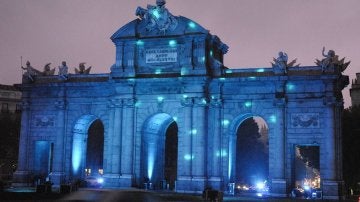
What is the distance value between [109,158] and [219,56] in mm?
13347

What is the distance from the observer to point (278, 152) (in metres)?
43.1

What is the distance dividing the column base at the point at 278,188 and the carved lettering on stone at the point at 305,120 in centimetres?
450

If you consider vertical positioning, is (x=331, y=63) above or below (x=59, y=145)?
above

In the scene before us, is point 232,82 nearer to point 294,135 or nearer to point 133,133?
point 294,135

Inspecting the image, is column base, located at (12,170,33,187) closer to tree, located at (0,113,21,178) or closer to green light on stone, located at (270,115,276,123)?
tree, located at (0,113,21,178)

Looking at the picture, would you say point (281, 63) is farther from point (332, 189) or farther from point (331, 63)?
point (332, 189)

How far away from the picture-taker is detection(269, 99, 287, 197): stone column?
4244cm

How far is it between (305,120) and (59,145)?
71.9 ft

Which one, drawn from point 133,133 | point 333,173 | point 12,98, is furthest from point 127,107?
point 12,98

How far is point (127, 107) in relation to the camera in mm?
46500

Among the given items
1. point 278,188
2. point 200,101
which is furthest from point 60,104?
point 278,188

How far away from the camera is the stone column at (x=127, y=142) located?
4578 cm

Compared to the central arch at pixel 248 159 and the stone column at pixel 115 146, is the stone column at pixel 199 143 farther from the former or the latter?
the central arch at pixel 248 159

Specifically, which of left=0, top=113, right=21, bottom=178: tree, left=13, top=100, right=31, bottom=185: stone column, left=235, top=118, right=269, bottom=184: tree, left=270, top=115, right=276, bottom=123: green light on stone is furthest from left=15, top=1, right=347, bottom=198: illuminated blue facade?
left=235, top=118, right=269, bottom=184: tree
